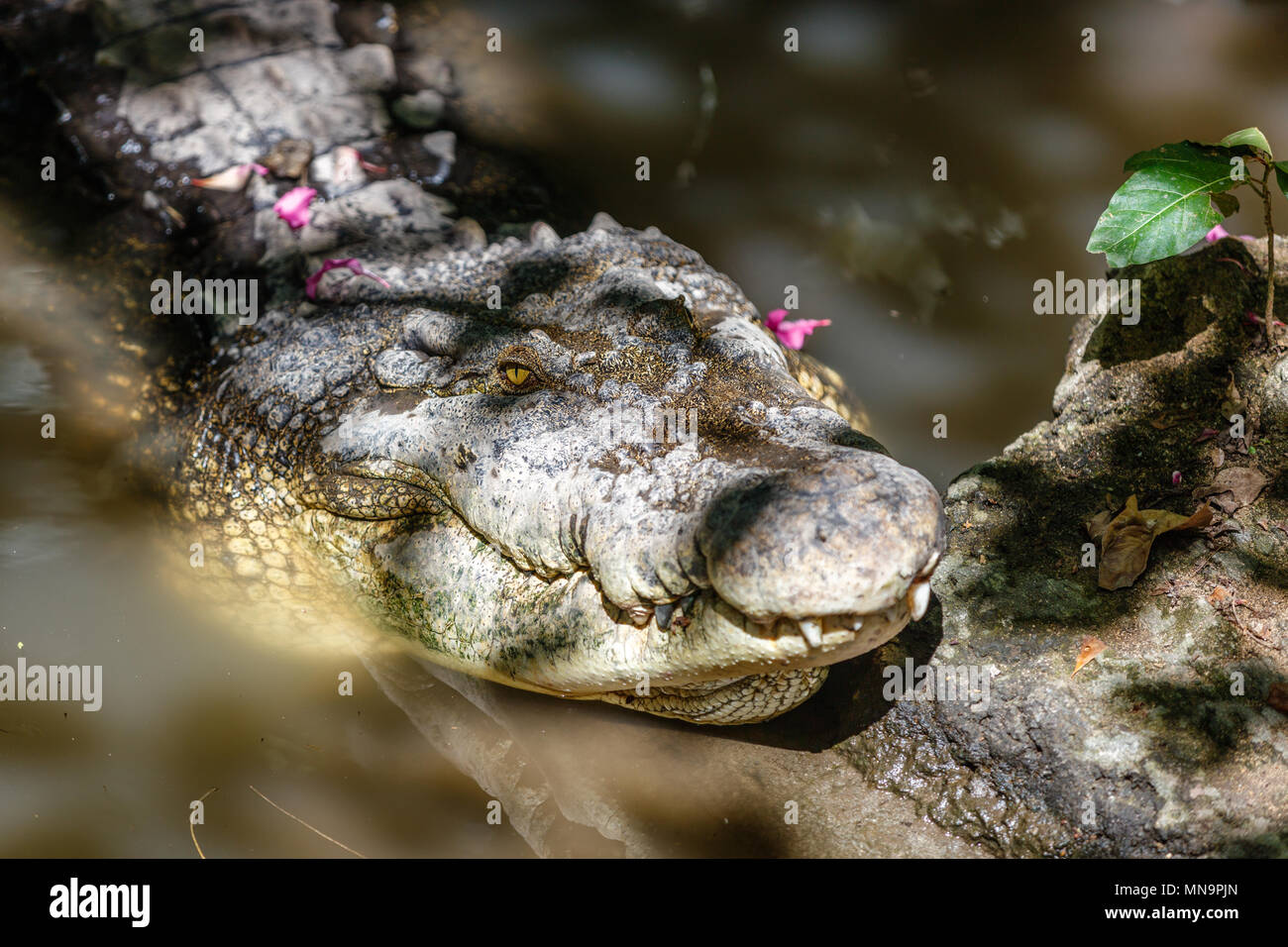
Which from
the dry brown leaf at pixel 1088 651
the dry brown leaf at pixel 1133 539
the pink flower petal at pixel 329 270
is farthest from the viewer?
the pink flower petal at pixel 329 270

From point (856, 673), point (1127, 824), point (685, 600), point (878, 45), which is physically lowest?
point (1127, 824)

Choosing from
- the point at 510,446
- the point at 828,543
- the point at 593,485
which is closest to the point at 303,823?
the point at 510,446

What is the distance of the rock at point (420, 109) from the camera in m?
4.26

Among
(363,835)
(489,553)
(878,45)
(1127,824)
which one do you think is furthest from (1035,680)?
(878,45)

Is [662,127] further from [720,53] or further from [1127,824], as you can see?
[1127,824]

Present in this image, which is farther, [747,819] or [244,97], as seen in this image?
[244,97]

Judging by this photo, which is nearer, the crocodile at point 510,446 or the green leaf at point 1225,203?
the crocodile at point 510,446

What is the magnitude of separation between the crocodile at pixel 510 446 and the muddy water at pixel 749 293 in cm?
29

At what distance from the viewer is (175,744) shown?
3.07 metres

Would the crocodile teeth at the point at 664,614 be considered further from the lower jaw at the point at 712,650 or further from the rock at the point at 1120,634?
the rock at the point at 1120,634

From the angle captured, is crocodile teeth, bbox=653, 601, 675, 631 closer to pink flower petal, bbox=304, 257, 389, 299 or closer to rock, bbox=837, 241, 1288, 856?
rock, bbox=837, 241, 1288, 856

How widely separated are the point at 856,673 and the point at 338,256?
2.32 metres

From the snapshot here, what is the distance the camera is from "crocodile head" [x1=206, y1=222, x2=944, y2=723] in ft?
6.71

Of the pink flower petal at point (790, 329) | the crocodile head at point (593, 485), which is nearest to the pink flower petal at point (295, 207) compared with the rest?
the crocodile head at point (593, 485)
